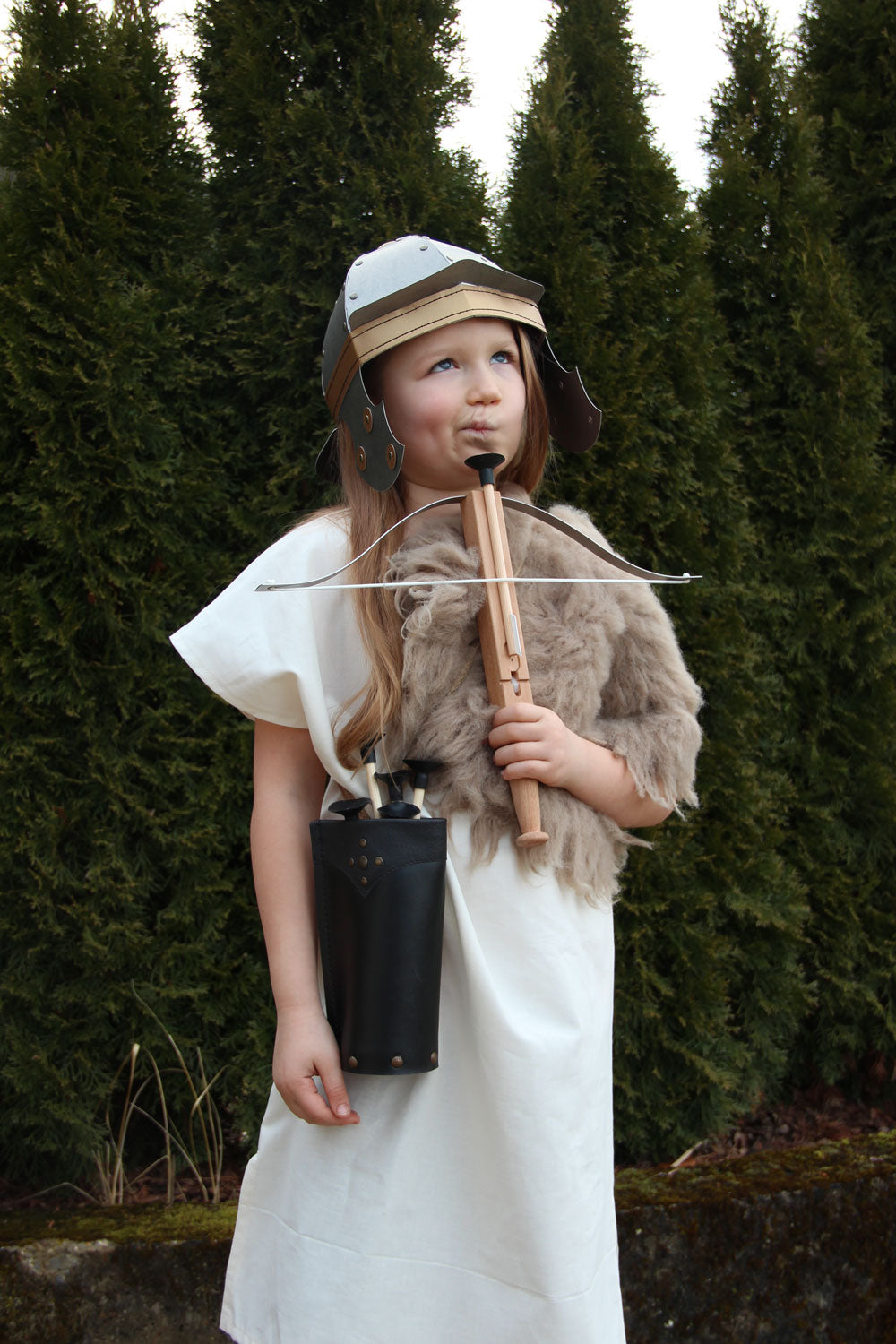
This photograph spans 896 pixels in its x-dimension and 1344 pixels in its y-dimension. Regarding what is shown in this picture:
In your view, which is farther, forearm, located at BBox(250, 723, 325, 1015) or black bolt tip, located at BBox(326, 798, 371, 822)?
forearm, located at BBox(250, 723, 325, 1015)

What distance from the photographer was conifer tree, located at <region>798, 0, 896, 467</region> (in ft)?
11.0

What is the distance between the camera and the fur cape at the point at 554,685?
1.42m

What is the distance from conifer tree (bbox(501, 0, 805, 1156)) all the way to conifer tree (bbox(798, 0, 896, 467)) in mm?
869

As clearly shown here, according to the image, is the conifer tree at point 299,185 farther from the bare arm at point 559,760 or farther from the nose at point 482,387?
the bare arm at point 559,760

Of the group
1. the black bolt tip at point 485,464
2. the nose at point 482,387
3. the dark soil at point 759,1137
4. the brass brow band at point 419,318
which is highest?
the brass brow band at point 419,318

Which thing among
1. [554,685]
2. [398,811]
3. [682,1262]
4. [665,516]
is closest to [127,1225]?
[682,1262]

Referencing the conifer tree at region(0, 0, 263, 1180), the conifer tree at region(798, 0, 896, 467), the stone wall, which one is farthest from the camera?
the conifer tree at region(798, 0, 896, 467)

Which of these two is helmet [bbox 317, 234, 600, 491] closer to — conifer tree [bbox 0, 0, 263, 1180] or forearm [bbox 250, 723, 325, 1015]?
forearm [bbox 250, 723, 325, 1015]

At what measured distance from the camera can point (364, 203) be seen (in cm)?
259

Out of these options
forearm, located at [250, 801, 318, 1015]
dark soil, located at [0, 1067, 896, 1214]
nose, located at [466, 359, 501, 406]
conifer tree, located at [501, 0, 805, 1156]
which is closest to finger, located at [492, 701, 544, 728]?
forearm, located at [250, 801, 318, 1015]

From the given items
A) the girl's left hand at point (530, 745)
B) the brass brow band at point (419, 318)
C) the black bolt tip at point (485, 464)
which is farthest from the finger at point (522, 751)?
the brass brow band at point (419, 318)

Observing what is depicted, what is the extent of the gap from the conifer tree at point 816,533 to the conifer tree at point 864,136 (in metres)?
0.32

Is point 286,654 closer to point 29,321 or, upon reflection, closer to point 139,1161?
point 29,321

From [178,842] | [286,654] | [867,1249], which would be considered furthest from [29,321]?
[867,1249]
